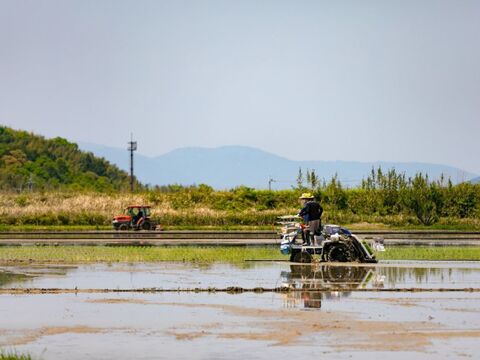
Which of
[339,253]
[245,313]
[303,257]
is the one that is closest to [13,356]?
[245,313]

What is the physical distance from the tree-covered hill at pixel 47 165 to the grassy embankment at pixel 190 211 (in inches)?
1222

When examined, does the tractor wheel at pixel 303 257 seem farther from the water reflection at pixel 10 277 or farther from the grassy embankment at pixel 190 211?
the grassy embankment at pixel 190 211

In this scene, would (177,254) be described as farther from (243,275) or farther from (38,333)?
(38,333)

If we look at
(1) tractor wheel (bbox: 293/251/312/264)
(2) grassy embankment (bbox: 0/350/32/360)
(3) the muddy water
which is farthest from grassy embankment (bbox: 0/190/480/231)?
(2) grassy embankment (bbox: 0/350/32/360)

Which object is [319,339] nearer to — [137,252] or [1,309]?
[1,309]

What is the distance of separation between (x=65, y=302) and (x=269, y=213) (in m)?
52.3

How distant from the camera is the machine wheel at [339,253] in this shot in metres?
33.6

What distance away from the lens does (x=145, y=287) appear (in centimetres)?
2731

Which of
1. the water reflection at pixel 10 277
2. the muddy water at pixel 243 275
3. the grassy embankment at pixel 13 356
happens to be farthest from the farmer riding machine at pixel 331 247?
the grassy embankment at pixel 13 356

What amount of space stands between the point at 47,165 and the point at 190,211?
57.8 metres

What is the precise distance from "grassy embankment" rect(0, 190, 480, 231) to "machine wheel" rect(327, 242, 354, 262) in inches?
1295

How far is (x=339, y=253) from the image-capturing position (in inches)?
1328

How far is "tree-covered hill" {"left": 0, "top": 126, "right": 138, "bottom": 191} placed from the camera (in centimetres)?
12311

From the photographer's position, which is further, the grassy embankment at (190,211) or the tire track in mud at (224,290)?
the grassy embankment at (190,211)
